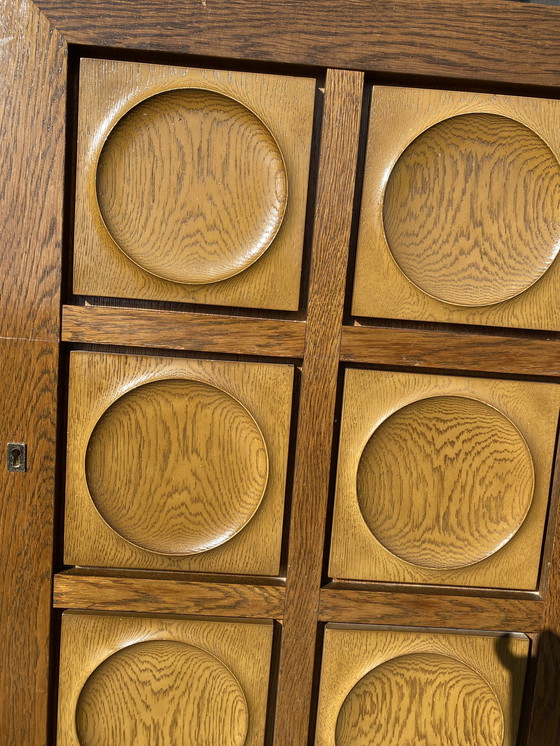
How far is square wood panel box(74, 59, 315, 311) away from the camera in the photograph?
2.44ft

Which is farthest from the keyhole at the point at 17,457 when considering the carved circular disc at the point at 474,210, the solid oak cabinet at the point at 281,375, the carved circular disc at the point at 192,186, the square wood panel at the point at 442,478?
the carved circular disc at the point at 474,210

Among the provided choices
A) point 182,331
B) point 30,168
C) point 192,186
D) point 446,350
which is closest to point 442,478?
point 446,350

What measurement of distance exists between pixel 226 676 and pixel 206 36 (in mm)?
798

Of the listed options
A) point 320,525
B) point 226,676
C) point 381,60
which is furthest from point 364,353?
point 226,676

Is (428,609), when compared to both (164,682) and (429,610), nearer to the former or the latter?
(429,610)

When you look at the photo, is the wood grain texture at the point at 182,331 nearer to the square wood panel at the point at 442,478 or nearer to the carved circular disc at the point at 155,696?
the square wood panel at the point at 442,478

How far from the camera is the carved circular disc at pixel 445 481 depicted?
804 millimetres

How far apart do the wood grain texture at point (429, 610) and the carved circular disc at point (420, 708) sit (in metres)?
0.06

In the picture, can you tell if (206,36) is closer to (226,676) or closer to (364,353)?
(364,353)

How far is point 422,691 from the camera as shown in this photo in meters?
0.83

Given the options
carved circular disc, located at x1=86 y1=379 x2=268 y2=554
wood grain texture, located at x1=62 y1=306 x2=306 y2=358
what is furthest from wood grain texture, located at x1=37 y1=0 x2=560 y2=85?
carved circular disc, located at x1=86 y1=379 x2=268 y2=554

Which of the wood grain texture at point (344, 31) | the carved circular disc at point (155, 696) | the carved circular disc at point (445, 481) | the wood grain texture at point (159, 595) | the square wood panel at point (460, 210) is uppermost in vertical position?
the wood grain texture at point (344, 31)

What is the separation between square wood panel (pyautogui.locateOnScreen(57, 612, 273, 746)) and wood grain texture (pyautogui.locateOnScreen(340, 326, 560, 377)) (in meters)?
0.38

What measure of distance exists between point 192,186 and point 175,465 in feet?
1.15
